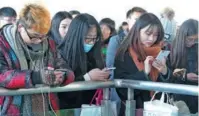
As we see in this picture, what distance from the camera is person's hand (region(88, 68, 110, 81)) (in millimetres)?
2737

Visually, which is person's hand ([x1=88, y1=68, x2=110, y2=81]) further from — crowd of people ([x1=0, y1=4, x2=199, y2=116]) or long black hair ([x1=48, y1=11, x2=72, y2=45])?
long black hair ([x1=48, y1=11, x2=72, y2=45])

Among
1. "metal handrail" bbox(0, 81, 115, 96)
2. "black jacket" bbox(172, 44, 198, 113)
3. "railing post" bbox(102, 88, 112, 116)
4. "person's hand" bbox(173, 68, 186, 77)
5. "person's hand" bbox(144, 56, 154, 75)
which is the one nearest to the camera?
"metal handrail" bbox(0, 81, 115, 96)

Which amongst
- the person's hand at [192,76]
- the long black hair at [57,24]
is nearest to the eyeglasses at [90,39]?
the long black hair at [57,24]

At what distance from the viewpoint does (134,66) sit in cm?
295

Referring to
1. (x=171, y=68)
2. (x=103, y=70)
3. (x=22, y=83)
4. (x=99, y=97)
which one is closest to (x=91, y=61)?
(x=103, y=70)

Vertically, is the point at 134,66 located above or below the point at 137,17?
below

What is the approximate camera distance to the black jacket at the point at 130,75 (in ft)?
9.32

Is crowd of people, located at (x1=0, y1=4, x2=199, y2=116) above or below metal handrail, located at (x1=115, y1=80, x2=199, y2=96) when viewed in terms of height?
above

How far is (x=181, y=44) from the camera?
2.78 meters

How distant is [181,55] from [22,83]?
1071 mm

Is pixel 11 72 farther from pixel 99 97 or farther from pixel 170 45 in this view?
pixel 170 45

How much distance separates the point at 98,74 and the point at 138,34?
39cm

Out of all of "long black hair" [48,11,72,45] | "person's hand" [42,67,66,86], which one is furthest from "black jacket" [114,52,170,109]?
"person's hand" [42,67,66,86]

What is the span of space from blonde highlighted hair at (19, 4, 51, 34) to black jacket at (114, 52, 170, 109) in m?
0.60
